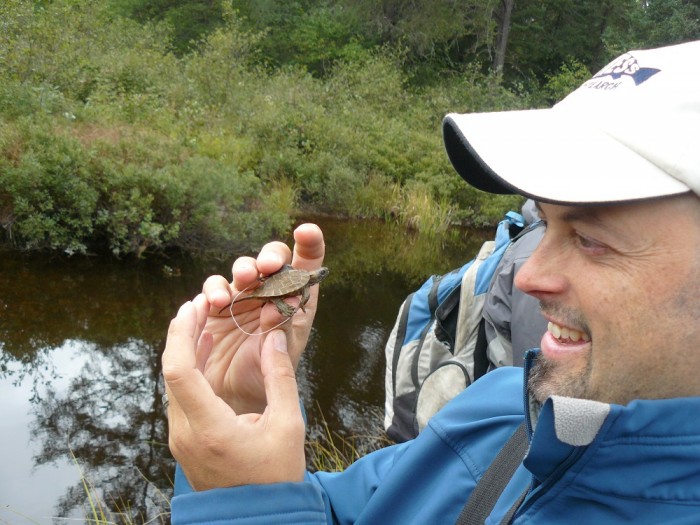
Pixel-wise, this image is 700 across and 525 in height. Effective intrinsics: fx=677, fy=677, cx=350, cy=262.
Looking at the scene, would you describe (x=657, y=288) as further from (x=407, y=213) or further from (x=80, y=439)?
(x=407, y=213)

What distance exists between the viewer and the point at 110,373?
25.1 ft

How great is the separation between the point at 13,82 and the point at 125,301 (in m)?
5.64

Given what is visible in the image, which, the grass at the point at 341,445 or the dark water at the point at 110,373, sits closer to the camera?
the dark water at the point at 110,373

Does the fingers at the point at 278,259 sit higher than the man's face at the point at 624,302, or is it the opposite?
the man's face at the point at 624,302

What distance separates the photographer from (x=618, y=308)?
1.31 metres

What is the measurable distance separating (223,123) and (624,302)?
16.4 metres

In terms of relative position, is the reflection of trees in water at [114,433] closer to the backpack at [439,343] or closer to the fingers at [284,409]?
the backpack at [439,343]

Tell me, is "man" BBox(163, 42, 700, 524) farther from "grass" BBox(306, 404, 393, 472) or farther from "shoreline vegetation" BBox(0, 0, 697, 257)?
"shoreline vegetation" BBox(0, 0, 697, 257)

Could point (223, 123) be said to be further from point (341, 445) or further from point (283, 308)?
point (283, 308)

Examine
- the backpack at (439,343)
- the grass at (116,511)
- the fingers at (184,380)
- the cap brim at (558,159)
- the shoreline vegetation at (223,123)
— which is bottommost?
the shoreline vegetation at (223,123)

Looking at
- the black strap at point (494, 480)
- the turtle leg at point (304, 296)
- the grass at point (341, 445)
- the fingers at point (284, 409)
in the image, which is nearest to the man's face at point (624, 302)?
the black strap at point (494, 480)

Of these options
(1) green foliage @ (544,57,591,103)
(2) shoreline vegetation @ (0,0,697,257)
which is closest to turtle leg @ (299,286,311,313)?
(2) shoreline vegetation @ (0,0,697,257)

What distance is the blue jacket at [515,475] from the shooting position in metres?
1.20

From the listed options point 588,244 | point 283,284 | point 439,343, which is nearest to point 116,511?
point 439,343
